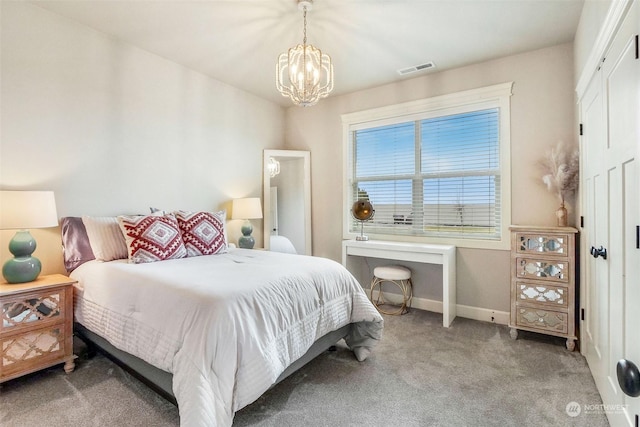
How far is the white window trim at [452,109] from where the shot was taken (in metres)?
3.12

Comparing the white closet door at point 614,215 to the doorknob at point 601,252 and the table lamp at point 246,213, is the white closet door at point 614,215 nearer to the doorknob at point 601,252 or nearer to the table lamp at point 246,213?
the doorknob at point 601,252

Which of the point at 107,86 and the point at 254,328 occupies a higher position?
the point at 107,86

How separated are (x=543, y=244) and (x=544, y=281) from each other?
312 millimetres

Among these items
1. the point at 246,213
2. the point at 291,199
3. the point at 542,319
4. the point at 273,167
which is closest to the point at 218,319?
the point at 246,213

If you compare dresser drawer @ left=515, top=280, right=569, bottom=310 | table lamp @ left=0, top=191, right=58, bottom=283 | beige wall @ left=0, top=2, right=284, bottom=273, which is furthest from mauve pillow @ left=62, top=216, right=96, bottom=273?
dresser drawer @ left=515, top=280, right=569, bottom=310

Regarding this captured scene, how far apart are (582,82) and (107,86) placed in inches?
153

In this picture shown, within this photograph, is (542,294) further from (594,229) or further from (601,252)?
(601,252)

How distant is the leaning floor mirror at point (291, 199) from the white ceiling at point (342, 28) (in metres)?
1.37

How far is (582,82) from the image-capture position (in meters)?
2.28

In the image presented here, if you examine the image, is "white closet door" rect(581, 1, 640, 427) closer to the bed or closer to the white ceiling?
the white ceiling

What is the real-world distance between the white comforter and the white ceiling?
6.41ft

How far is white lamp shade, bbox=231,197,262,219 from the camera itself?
12.4ft

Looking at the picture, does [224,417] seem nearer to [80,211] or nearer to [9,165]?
[80,211]

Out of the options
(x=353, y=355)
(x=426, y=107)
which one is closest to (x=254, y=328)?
(x=353, y=355)
